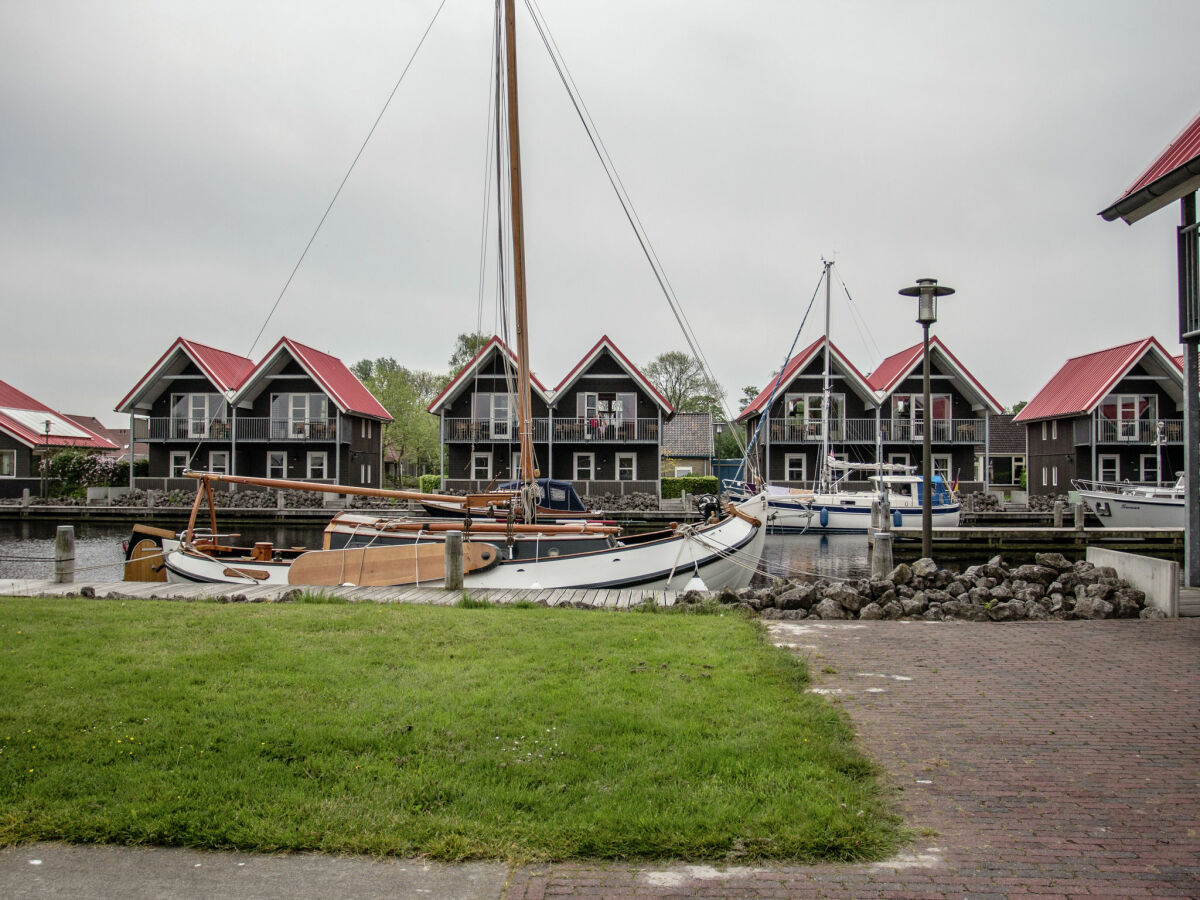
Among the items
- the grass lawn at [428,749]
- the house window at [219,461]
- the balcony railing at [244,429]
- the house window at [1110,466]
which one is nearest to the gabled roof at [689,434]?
the balcony railing at [244,429]

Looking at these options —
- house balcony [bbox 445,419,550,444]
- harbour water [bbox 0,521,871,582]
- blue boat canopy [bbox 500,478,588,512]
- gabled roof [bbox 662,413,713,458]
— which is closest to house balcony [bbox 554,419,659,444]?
house balcony [bbox 445,419,550,444]

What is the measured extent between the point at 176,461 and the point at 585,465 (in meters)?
23.2

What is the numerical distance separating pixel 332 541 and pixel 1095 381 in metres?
40.9

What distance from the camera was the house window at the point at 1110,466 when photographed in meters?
42.7

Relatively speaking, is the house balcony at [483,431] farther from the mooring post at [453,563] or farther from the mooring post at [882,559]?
the mooring post at [453,563]

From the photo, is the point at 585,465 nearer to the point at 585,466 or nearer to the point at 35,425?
the point at 585,466

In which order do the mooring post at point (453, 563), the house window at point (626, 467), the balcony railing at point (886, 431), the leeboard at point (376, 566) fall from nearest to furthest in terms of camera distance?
the mooring post at point (453, 563)
the leeboard at point (376, 566)
the balcony railing at point (886, 431)
the house window at point (626, 467)

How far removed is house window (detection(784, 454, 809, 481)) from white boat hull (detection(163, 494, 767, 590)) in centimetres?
2938

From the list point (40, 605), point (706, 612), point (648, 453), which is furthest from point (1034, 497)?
point (40, 605)

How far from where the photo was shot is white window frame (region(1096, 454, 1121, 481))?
42.7m

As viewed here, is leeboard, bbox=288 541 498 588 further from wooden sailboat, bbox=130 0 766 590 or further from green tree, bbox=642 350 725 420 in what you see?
green tree, bbox=642 350 725 420

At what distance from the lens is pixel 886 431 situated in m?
43.5

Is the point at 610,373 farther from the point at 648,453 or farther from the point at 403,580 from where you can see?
the point at 403,580

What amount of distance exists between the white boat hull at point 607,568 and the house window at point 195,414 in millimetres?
31263
